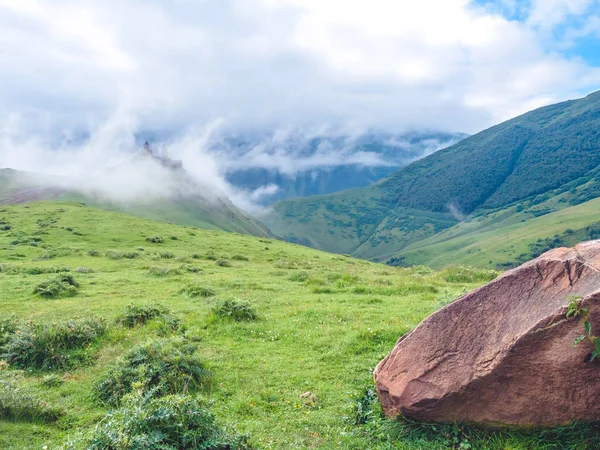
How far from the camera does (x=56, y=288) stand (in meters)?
30.3

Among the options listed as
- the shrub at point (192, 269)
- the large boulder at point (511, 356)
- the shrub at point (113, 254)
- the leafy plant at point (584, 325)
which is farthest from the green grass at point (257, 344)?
the shrub at point (113, 254)

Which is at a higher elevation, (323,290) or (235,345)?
(323,290)

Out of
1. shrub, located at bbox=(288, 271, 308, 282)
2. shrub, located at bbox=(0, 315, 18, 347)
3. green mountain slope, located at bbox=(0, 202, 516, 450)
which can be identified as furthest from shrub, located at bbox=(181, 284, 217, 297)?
shrub, located at bbox=(0, 315, 18, 347)

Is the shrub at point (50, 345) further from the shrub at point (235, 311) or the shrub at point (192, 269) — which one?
the shrub at point (192, 269)

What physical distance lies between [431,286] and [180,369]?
2165cm

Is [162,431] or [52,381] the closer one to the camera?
[162,431]

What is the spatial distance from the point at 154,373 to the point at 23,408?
3.63 meters

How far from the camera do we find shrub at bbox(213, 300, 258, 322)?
21641 millimetres

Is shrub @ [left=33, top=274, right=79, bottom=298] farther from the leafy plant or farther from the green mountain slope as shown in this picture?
the leafy plant

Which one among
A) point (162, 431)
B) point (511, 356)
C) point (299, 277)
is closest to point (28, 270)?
point (299, 277)

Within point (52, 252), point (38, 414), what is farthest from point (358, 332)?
point (52, 252)

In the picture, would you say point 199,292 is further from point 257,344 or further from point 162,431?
point 162,431

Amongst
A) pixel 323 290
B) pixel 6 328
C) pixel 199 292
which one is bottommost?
pixel 323 290

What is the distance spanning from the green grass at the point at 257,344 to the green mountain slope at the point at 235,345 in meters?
0.06
